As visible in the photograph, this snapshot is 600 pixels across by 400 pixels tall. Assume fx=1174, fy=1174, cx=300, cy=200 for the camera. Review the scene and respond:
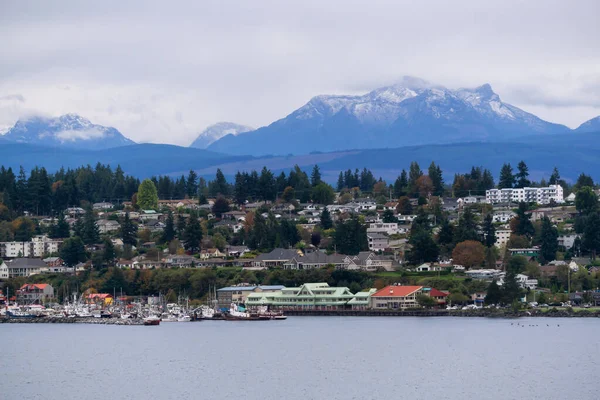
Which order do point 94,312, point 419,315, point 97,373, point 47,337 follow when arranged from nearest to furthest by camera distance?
point 97,373
point 47,337
point 419,315
point 94,312

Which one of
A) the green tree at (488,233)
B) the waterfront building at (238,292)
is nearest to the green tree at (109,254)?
the waterfront building at (238,292)

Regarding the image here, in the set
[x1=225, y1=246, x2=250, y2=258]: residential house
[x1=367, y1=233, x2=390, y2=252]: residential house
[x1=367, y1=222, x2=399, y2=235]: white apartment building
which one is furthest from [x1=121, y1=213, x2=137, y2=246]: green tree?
[x1=367, y1=233, x2=390, y2=252]: residential house

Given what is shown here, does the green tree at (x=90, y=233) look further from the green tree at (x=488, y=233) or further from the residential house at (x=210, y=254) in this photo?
the green tree at (x=488, y=233)

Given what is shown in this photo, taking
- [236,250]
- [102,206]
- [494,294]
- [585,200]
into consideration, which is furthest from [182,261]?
[585,200]

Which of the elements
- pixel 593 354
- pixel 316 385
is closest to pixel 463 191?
pixel 593 354

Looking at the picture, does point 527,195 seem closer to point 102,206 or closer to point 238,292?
point 238,292

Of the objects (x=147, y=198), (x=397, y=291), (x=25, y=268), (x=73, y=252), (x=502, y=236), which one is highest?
(x=147, y=198)

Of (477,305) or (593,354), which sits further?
(477,305)

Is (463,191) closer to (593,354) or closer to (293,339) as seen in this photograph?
(293,339)
